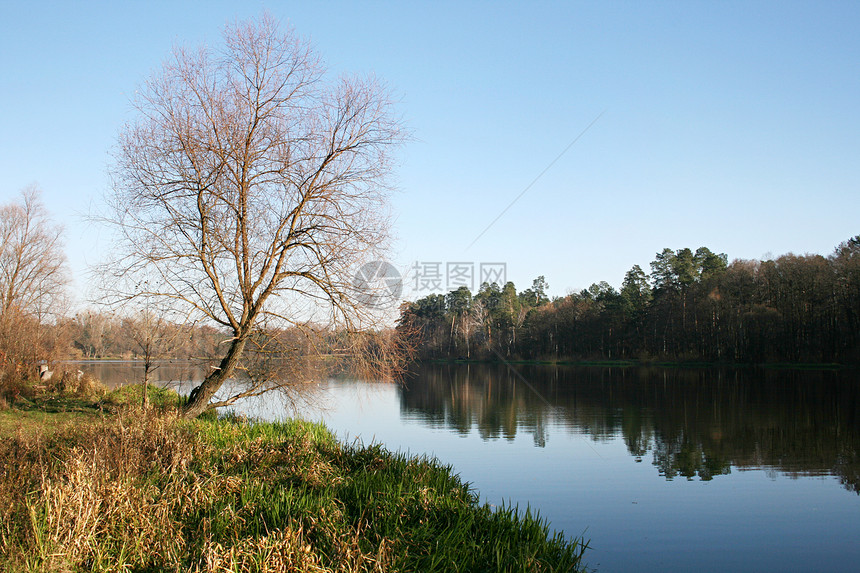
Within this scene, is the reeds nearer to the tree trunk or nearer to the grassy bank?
the grassy bank

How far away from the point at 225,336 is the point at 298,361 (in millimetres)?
1914

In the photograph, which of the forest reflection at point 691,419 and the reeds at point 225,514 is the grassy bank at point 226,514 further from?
the forest reflection at point 691,419

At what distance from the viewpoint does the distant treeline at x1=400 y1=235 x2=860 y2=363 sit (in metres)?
51.1

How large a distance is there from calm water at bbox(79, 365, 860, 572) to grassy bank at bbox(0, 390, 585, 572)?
195 cm

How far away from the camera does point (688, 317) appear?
62.2 meters

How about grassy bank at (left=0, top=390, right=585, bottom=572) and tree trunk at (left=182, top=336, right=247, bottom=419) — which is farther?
tree trunk at (left=182, top=336, right=247, bottom=419)

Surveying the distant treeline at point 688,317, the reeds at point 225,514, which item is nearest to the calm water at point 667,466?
the reeds at point 225,514

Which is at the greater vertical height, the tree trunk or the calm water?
the tree trunk

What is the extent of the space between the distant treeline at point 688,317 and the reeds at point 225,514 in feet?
117

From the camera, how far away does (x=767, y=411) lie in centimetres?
2283

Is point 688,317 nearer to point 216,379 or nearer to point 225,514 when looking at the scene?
point 216,379

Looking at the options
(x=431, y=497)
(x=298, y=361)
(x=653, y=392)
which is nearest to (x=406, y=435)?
(x=298, y=361)

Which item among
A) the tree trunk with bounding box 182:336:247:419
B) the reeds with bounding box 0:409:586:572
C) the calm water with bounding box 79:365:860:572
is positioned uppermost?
the tree trunk with bounding box 182:336:247:419

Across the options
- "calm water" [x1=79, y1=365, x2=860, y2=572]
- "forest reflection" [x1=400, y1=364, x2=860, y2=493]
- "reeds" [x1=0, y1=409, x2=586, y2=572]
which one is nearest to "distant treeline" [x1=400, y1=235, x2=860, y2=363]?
"forest reflection" [x1=400, y1=364, x2=860, y2=493]
